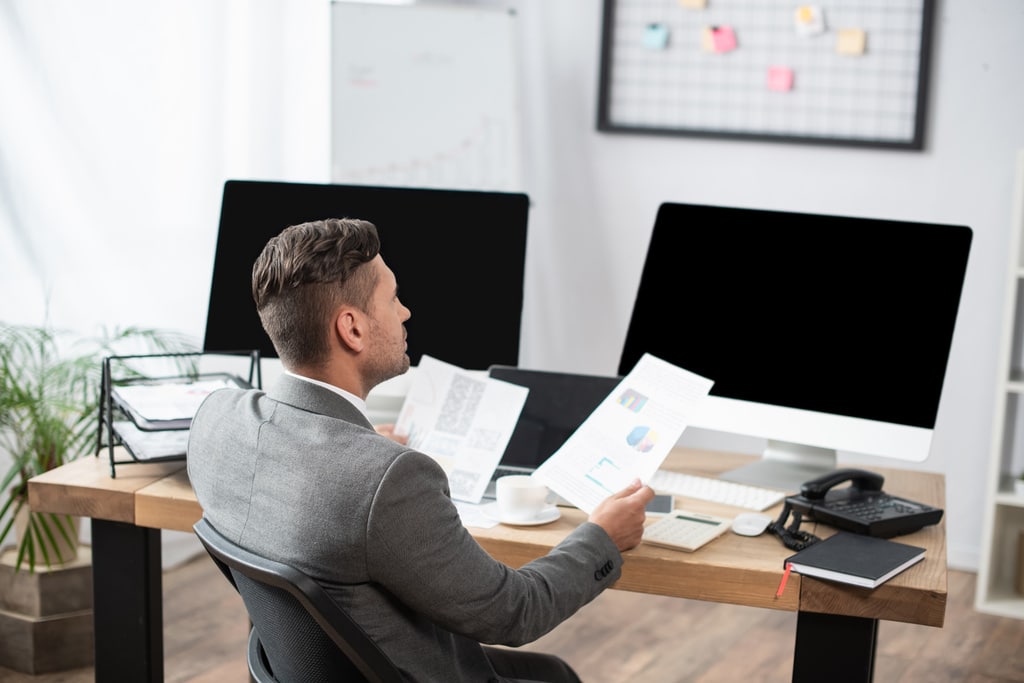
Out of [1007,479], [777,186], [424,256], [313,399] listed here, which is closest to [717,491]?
[424,256]

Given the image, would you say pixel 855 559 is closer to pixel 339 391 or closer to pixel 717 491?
pixel 717 491

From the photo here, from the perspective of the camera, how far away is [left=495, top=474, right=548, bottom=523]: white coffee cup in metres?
1.77

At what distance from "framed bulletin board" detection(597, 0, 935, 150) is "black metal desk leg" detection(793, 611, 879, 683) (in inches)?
95.1

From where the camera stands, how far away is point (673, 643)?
9.93 ft

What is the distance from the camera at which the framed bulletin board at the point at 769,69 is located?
360 centimetres

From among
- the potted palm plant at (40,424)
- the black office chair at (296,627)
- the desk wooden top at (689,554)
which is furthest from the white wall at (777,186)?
the black office chair at (296,627)

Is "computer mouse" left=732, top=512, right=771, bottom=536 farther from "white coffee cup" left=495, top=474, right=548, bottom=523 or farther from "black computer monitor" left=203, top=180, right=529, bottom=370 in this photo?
"black computer monitor" left=203, top=180, right=529, bottom=370

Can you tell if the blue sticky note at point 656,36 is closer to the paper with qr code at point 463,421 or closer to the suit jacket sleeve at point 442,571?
the paper with qr code at point 463,421

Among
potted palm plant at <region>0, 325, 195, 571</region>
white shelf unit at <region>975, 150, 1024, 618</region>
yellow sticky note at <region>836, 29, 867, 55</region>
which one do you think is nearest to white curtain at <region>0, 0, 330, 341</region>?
potted palm plant at <region>0, 325, 195, 571</region>

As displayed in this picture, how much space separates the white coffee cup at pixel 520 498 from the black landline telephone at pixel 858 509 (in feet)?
1.34

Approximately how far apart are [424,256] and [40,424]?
108 cm

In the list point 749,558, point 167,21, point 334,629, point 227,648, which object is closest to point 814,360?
point 749,558

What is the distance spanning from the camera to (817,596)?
158cm

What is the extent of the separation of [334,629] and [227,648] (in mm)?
1780
